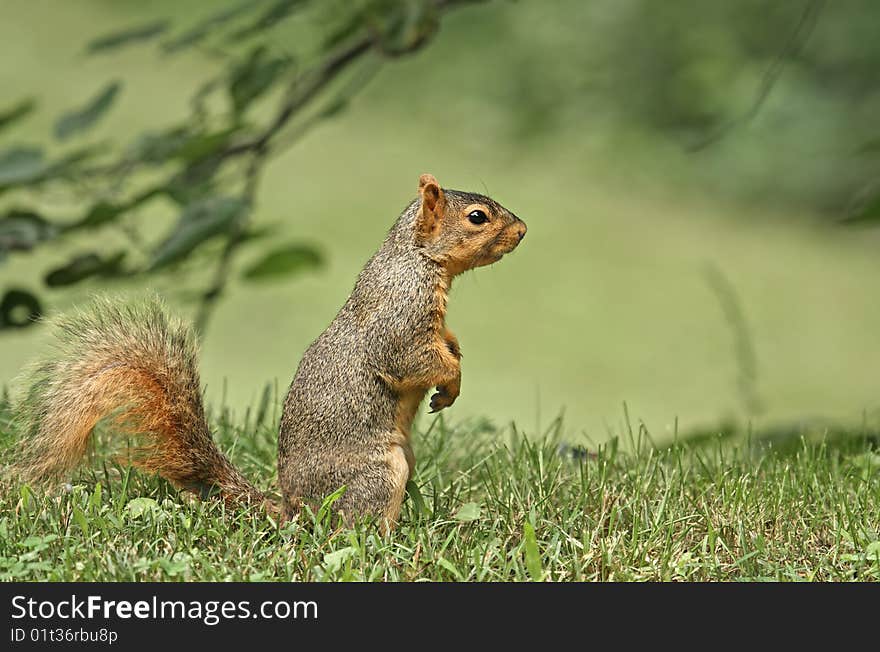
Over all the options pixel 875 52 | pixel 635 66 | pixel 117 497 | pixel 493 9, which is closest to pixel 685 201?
pixel 635 66

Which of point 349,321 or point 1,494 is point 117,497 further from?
point 349,321

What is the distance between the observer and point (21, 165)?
2.53m

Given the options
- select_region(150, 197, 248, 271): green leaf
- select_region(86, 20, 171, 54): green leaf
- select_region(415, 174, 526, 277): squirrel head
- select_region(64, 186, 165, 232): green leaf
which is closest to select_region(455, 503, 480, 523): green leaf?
select_region(415, 174, 526, 277): squirrel head

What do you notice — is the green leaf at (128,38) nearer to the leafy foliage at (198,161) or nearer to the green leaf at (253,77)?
the leafy foliage at (198,161)

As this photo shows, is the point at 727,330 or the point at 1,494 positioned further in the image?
the point at 727,330

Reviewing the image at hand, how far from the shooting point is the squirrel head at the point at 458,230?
214 centimetres

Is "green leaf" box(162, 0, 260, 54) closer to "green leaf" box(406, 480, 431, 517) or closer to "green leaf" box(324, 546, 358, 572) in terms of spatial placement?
"green leaf" box(406, 480, 431, 517)

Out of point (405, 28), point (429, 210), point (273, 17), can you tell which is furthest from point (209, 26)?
point (429, 210)

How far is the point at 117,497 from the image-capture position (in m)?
2.17

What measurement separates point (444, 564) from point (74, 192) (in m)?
1.26

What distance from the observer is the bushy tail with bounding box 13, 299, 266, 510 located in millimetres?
2078

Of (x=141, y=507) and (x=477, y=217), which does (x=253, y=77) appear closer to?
(x=477, y=217)

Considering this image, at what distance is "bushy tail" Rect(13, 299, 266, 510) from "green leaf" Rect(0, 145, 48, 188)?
16.4 inches

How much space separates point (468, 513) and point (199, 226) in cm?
77
